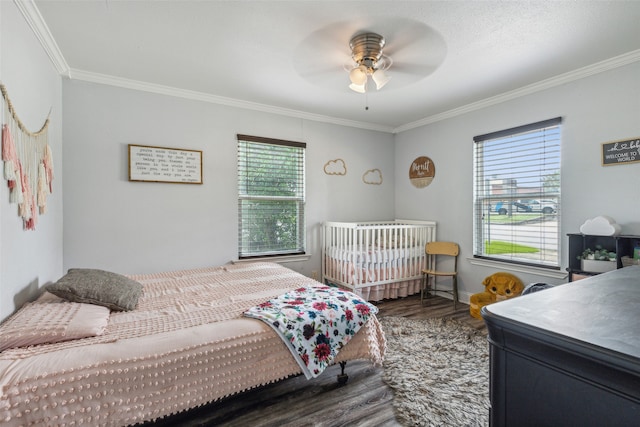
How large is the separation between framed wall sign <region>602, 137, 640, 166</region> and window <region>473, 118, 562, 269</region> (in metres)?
0.35

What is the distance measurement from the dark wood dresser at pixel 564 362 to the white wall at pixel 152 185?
301 centimetres

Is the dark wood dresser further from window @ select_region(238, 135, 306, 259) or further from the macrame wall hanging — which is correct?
window @ select_region(238, 135, 306, 259)

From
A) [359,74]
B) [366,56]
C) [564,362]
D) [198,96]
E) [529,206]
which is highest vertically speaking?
[198,96]

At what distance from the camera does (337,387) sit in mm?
1942

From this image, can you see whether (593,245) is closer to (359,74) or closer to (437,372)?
(437,372)

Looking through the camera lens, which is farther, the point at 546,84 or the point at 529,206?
the point at 529,206

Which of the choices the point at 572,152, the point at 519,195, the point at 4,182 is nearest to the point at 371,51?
the point at 572,152

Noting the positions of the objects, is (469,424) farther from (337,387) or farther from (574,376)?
(574,376)

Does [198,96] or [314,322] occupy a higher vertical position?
[198,96]

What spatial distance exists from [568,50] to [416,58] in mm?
1108

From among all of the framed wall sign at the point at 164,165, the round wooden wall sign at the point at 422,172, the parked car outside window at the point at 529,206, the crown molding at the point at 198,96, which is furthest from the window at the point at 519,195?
the framed wall sign at the point at 164,165

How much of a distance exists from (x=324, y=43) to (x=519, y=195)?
8.06 ft

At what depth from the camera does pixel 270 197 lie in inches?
143

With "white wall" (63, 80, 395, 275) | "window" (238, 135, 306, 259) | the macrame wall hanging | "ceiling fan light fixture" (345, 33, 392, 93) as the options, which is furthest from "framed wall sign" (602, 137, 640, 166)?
the macrame wall hanging
